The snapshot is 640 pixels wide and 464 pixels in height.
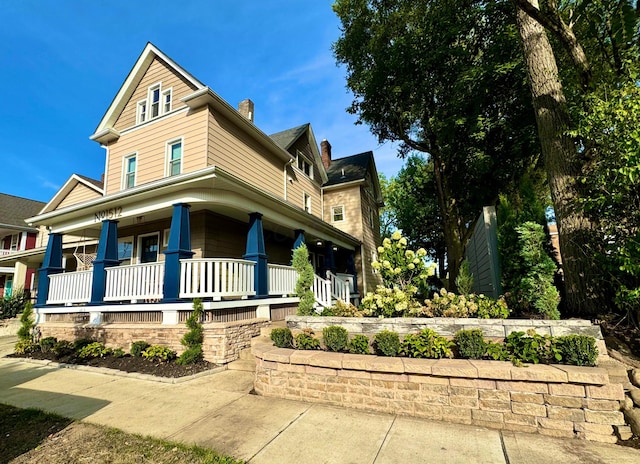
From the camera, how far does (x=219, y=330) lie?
6.34 metres

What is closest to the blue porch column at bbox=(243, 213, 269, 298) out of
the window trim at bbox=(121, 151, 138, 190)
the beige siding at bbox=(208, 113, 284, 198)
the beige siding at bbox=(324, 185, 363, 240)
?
the beige siding at bbox=(208, 113, 284, 198)

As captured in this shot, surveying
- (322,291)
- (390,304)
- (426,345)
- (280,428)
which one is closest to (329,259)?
(322,291)

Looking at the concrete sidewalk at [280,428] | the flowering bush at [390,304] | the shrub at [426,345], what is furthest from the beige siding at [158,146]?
the shrub at [426,345]

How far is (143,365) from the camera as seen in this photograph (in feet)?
20.5

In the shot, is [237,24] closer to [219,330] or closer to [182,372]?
[219,330]

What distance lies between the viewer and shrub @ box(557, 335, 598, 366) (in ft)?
11.1

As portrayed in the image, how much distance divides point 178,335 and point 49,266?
20.9 feet

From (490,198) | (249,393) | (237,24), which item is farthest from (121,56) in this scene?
(490,198)

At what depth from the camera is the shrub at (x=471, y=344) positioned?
12.7 feet

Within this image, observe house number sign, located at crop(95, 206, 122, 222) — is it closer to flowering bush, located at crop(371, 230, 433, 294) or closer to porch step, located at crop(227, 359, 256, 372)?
porch step, located at crop(227, 359, 256, 372)

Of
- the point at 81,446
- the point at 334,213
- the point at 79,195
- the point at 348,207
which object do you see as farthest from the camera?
the point at 334,213

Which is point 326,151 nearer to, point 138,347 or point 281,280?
point 281,280

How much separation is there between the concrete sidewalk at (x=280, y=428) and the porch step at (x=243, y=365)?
2.14 ft

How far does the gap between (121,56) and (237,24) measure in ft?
18.6
